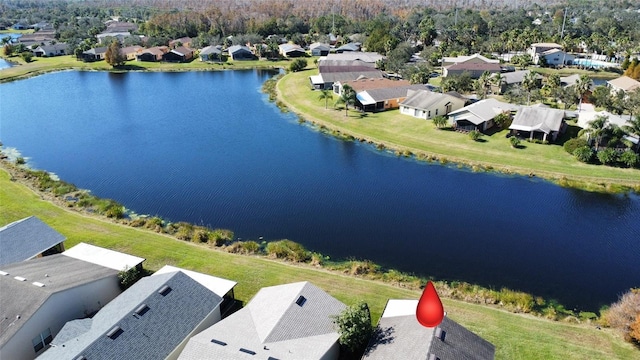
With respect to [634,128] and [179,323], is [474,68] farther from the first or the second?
[179,323]

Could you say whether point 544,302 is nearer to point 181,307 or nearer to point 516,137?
point 181,307

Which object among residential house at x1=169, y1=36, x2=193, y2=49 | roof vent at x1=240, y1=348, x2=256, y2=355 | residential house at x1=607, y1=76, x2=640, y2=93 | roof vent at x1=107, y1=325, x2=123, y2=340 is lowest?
roof vent at x1=240, y1=348, x2=256, y2=355

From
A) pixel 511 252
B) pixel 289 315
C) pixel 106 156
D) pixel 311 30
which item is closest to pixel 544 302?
pixel 511 252

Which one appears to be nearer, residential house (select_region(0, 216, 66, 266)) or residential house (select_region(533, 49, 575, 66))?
residential house (select_region(0, 216, 66, 266))

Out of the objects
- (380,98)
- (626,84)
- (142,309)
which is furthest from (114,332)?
(626,84)

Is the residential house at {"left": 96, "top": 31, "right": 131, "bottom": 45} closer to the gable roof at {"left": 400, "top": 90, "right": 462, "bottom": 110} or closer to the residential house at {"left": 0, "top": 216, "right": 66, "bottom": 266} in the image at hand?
the gable roof at {"left": 400, "top": 90, "right": 462, "bottom": 110}

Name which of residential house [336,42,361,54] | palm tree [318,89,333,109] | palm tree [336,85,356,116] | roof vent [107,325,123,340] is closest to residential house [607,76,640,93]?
palm tree [336,85,356,116]
